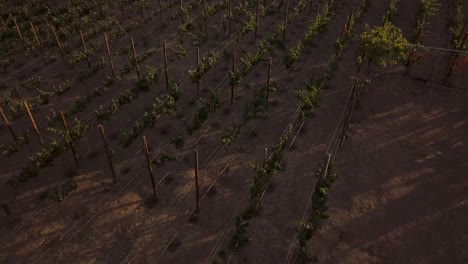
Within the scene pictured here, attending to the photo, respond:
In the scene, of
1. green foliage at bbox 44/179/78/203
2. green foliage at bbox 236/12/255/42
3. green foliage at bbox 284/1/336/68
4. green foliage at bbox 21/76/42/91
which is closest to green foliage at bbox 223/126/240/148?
green foliage at bbox 284/1/336/68

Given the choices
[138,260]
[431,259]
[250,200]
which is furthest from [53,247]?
[431,259]

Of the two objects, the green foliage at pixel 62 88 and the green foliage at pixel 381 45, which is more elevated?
the green foliage at pixel 381 45

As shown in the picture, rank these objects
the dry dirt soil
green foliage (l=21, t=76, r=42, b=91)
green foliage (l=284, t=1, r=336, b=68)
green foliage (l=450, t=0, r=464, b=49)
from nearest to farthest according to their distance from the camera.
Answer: the dry dirt soil
green foliage (l=21, t=76, r=42, b=91)
green foliage (l=450, t=0, r=464, b=49)
green foliage (l=284, t=1, r=336, b=68)

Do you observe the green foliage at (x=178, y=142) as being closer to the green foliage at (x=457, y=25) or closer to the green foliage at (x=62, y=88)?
the green foliage at (x=62, y=88)

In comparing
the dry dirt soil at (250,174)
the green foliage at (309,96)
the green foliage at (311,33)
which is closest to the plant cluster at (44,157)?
the dry dirt soil at (250,174)

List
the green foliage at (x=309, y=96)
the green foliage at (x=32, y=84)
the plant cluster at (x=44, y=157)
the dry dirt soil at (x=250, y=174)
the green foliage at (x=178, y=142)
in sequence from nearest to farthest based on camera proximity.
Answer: the dry dirt soil at (x=250, y=174), the plant cluster at (x=44, y=157), the green foliage at (x=178, y=142), the green foliage at (x=309, y=96), the green foliage at (x=32, y=84)

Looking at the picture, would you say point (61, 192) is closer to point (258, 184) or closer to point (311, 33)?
point (258, 184)

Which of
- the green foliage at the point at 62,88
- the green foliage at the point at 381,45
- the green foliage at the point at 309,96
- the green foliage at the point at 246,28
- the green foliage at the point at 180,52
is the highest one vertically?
the green foliage at the point at 381,45

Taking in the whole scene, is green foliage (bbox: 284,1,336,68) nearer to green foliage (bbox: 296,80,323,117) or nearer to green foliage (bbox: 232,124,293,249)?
green foliage (bbox: 296,80,323,117)

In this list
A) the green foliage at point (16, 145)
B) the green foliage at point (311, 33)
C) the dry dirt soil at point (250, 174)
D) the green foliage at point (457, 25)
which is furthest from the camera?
the green foliage at point (311, 33)
